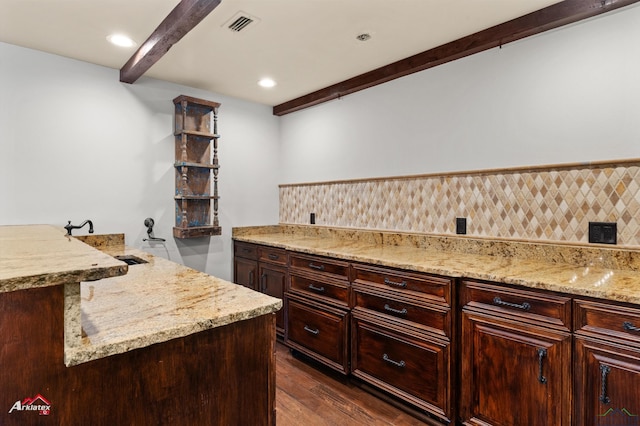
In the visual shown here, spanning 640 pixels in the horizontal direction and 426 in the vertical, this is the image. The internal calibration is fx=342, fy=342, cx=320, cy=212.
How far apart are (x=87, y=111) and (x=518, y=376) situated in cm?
345

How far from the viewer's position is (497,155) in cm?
228

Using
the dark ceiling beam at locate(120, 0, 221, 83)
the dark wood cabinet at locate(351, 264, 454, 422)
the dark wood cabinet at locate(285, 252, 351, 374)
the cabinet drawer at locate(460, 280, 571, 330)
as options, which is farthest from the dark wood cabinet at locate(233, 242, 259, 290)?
the cabinet drawer at locate(460, 280, 571, 330)

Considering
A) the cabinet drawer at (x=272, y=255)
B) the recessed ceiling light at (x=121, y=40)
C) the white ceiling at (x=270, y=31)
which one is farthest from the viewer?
the cabinet drawer at (x=272, y=255)

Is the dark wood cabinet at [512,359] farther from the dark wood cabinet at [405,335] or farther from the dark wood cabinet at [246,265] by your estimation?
the dark wood cabinet at [246,265]

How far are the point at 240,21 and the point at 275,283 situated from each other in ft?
6.70

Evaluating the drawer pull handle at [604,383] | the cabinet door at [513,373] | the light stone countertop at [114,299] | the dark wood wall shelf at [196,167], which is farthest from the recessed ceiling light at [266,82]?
the drawer pull handle at [604,383]

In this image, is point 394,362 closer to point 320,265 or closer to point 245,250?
point 320,265

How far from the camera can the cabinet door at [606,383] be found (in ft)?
4.41

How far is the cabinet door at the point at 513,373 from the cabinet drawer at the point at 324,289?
845 millimetres

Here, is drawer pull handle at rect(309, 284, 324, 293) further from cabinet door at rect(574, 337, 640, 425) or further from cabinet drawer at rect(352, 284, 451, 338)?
cabinet door at rect(574, 337, 640, 425)

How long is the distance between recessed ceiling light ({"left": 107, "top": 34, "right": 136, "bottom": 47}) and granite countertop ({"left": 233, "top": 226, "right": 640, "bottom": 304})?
185cm

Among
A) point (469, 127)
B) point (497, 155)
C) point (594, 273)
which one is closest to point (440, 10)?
point (469, 127)

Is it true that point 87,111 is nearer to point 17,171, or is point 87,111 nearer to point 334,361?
point 17,171

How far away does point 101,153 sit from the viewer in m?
2.86
